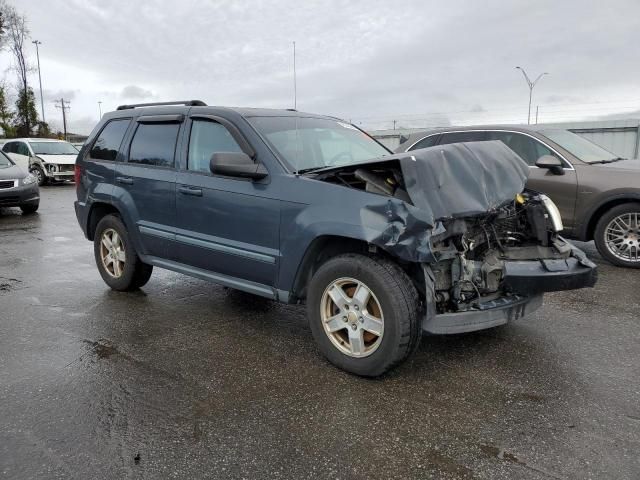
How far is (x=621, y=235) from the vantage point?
21.1ft

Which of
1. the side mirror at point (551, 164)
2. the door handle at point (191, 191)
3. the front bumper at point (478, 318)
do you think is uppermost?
the side mirror at point (551, 164)

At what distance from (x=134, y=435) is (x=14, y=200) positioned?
1050cm

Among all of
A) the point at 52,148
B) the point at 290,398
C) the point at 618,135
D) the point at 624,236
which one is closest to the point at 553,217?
the point at 290,398

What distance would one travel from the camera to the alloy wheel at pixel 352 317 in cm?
339

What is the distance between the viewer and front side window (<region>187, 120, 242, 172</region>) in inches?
171

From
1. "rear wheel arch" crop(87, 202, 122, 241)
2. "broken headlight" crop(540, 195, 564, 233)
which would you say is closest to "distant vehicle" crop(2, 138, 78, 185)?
"rear wheel arch" crop(87, 202, 122, 241)

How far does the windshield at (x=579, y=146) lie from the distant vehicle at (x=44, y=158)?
53.6 ft

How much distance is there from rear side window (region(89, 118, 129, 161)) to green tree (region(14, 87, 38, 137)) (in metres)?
41.9

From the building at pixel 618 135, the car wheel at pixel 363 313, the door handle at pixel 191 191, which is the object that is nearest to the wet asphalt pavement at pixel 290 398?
the car wheel at pixel 363 313

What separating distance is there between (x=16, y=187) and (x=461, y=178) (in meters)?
11.0

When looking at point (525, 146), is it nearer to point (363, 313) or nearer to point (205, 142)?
point (205, 142)

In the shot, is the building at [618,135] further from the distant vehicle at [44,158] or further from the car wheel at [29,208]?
the distant vehicle at [44,158]

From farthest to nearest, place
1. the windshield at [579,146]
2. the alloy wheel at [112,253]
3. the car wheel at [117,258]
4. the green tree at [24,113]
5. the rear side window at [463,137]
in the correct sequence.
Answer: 1. the green tree at [24,113]
2. the rear side window at [463,137]
3. the windshield at [579,146]
4. the alloy wheel at [112,253]
5. the car wheel at [117,258]

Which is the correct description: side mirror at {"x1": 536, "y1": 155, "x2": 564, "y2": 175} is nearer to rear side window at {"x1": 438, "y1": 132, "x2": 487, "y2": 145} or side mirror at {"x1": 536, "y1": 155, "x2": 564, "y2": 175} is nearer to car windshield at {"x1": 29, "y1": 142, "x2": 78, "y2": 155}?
rear side window at {"x1": 438, "y1": 132, "x2": 487, "y2": 145}
